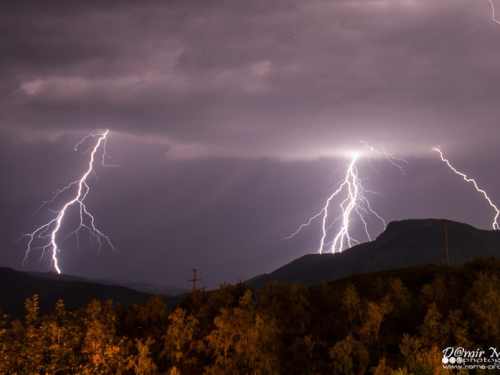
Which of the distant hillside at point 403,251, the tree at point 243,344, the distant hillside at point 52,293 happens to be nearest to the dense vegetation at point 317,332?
the tree at point 243,344

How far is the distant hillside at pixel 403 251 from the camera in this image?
416ft

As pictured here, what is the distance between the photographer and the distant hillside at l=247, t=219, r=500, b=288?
127 m

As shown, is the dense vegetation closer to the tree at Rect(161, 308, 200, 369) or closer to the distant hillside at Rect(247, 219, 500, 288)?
the tree at Rect(161, 308, 200, 369)

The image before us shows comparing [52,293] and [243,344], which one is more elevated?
[52,293]

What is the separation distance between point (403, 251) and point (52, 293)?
316ft

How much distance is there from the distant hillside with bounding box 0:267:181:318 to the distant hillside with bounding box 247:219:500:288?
43.7 m

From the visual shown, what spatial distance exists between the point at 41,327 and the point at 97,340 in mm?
3155

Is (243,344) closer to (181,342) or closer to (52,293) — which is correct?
(181,342)

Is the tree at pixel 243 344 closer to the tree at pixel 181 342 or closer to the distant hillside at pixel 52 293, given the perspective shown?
the tree at pixel 181 342

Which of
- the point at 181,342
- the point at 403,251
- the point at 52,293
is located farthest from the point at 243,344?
the point at 52,293

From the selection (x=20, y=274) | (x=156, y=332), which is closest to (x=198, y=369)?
(x=156, y=332)

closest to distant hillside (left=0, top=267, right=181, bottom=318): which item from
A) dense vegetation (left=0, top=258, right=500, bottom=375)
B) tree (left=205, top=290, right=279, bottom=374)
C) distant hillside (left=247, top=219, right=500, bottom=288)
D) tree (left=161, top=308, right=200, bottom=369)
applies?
distant hillside (left=247, top=219, right=500, bottom=288)

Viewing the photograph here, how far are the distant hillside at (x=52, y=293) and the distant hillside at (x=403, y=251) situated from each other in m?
43.7

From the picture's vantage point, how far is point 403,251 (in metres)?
138
